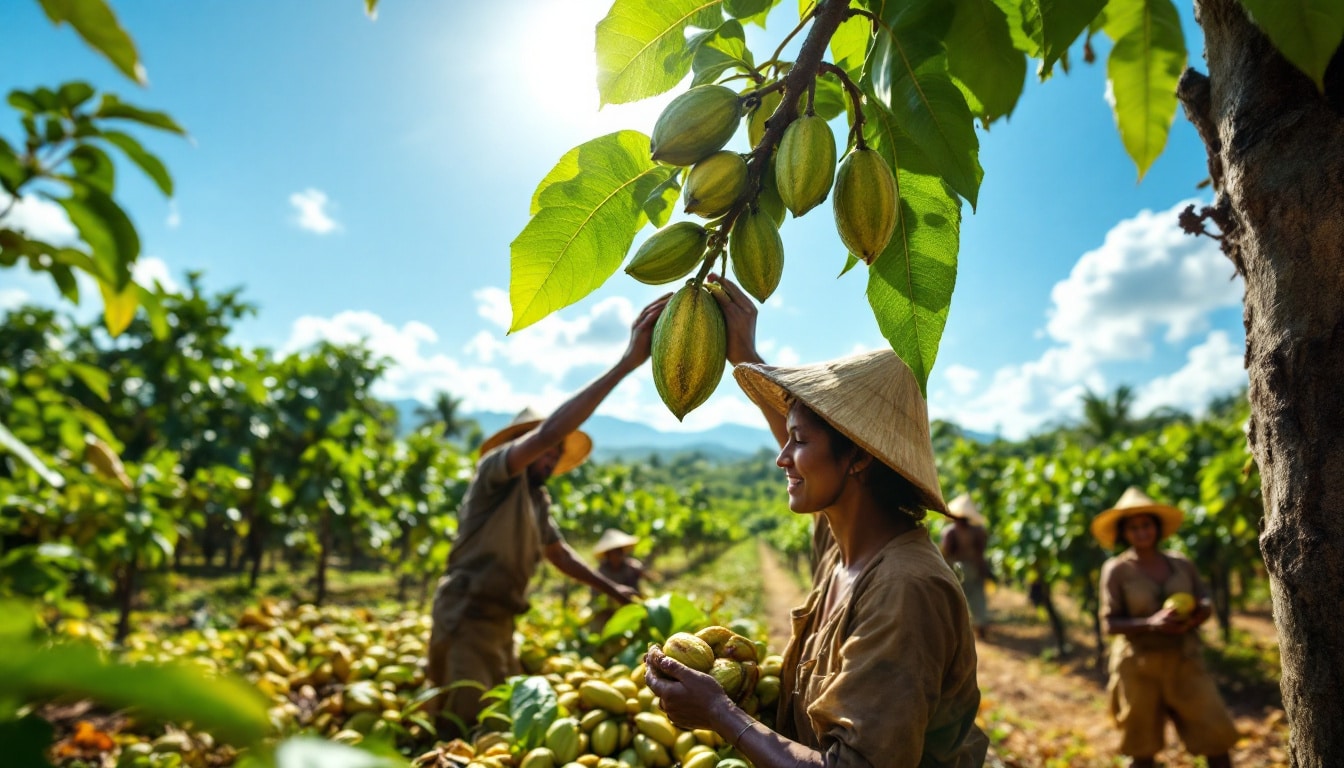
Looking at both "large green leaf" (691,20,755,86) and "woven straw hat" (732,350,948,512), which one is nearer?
"large green leaf" (691,20,755,86)

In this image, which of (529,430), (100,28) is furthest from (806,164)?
(529,430)

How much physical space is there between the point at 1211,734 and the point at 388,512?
1225 centimetres

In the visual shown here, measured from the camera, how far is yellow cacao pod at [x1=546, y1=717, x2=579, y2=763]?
1.93 metres

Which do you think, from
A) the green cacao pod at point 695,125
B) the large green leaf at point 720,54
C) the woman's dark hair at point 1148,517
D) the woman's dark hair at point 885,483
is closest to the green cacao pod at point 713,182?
the green cacao pod at point 695,125

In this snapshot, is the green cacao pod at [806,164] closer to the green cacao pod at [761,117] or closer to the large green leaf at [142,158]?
the green cacao pod at [761,117]

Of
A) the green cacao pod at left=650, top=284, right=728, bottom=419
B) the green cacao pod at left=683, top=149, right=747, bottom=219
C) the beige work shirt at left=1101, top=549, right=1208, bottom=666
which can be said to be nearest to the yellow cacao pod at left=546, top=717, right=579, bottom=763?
the green cacao pod at left=650, top=284, right=728, bottom=419

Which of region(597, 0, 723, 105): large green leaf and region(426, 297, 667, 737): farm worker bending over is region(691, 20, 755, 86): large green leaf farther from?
region(426, 297, 667, 737): farm worker bending over

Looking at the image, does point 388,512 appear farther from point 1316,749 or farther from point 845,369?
point 1316,749

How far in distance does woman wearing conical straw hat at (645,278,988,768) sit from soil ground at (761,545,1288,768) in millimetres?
1084

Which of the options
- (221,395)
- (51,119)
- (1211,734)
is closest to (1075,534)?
(1211,734)

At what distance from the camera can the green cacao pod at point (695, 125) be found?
41.2 inches

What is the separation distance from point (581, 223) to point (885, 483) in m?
1.16

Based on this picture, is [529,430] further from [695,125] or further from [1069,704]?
[1069,704]

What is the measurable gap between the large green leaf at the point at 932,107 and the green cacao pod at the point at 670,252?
344 mm
